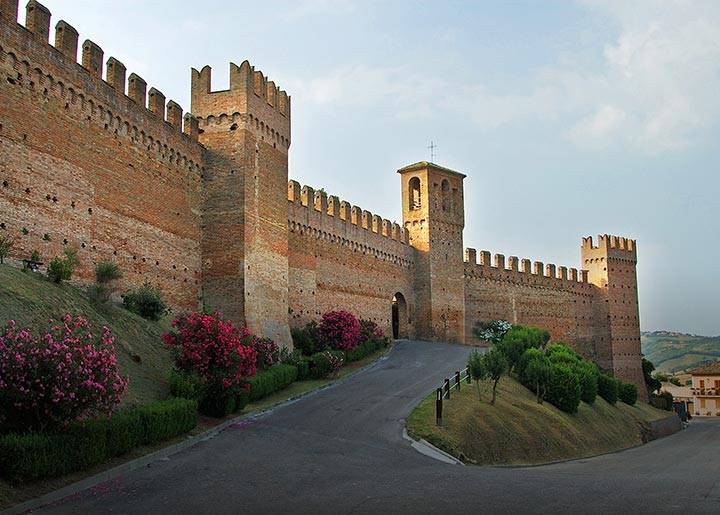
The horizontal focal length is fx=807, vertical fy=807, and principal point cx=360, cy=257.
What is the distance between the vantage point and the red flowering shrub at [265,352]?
22.2 meters

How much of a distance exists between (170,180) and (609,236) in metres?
36.9

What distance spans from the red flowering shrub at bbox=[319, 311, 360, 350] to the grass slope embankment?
570 centimetres

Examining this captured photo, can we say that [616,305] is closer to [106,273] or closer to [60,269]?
[106,273]

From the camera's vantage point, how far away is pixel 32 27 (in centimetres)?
1784

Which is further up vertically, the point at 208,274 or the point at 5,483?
the point at 208,274

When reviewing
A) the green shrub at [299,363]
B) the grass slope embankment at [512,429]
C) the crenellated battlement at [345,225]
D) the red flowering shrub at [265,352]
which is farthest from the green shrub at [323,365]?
the crenellated battlement at [345,225]

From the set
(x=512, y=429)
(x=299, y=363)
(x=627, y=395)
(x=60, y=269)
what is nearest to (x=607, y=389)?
(x=627, y=395)

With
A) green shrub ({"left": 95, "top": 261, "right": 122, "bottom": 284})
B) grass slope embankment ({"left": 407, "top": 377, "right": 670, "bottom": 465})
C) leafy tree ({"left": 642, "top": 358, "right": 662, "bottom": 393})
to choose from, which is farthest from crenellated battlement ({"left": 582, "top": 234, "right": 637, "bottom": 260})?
green shrub ({"left": 95, "top": 261, "right": 122, "bottom": 284})

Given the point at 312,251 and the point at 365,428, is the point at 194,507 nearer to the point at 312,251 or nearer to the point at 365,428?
the point at 365,428

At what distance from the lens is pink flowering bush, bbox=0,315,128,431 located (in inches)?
444

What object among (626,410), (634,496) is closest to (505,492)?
(634,496)

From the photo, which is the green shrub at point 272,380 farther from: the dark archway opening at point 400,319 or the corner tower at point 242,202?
the dark archway opening at point 400,319

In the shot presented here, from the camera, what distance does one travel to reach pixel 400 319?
39562mm

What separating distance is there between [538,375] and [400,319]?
12.4m
